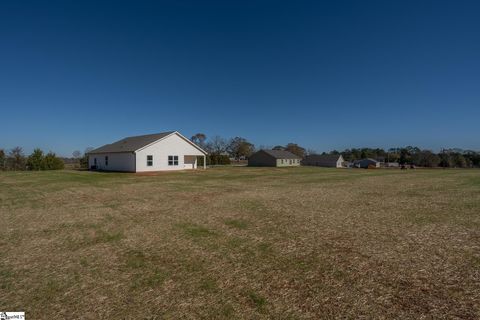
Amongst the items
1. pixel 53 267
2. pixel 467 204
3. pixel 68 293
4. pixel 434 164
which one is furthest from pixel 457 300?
pixel 434 164

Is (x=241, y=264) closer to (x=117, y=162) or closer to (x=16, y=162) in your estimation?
(x=117, y=162)

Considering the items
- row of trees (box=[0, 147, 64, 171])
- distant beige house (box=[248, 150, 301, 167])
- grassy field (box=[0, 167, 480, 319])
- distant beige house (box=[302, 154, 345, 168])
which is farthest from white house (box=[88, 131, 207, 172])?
distant beige house (box=[302, 154, 345, 168])

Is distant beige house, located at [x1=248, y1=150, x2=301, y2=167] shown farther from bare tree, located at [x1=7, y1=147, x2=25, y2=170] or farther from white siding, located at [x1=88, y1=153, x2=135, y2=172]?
bare tree, located at [x1=7, y1=147, x2=25, y2=170]

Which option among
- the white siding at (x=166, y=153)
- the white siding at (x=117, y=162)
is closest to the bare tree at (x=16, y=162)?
the white siding at (x=117, y=162)

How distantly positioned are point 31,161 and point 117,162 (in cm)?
1443

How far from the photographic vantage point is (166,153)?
3152cm

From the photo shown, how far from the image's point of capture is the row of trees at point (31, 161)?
3616cm

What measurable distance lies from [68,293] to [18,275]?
135cm

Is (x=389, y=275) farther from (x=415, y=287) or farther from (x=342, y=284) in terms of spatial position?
(x=342, y=284)

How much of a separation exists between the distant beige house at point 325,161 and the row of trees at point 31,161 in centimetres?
6046

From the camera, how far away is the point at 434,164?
264 ft

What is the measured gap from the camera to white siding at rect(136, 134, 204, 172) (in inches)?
1152

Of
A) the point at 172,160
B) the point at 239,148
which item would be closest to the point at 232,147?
the point at 239,148

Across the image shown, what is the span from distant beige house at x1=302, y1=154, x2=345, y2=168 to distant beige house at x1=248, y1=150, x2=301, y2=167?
11.3 m
